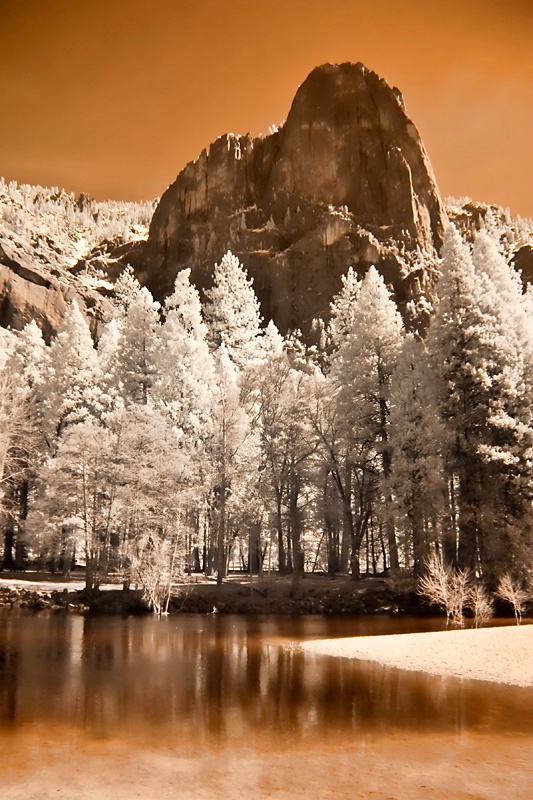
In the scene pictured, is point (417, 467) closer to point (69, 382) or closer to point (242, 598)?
point (242, 598)

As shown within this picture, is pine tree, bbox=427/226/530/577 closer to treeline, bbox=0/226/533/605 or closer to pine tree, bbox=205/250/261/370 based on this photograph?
treeline, bbox=0/226/533/605

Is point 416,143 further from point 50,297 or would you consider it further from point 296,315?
point 50,297

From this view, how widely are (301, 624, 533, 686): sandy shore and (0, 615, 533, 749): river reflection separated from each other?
79 cm

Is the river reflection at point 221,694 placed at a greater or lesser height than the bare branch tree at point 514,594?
lesser

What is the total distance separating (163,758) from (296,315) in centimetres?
6968

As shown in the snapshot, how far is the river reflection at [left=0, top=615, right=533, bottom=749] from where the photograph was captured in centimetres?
1243

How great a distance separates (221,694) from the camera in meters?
15.2

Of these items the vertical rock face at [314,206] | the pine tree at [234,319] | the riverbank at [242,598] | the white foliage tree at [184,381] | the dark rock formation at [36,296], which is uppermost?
the vertical rock face at [314,206]

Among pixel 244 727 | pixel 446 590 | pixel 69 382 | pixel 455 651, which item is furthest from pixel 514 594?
pixel 69 382

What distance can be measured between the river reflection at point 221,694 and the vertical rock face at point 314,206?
193 ft

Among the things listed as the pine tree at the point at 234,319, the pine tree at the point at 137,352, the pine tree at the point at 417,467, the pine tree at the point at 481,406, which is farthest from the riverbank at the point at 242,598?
the pine tree at the point at 234,319

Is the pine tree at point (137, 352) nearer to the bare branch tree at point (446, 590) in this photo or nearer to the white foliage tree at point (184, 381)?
the white foliage tree at point (184, 381)

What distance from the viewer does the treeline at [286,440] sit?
30.1 m

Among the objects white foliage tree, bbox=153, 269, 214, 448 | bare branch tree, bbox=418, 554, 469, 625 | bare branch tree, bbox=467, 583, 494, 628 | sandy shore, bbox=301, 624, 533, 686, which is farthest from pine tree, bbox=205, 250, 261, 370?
sandy shore, bbox=301, 624, 533, 686
